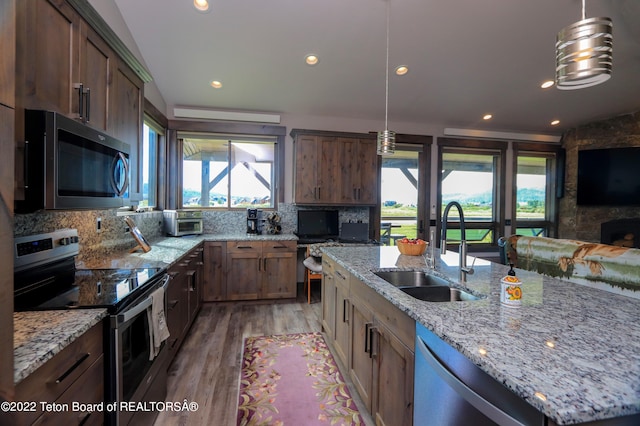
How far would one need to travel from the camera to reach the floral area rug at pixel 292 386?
6.09 feet

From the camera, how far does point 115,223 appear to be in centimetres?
262

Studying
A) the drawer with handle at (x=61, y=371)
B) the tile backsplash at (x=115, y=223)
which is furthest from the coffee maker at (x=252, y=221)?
the drawer with handle at (x=61, y=371)

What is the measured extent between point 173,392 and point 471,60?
452 centimetres

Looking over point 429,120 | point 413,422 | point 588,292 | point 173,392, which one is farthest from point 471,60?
point 173,392

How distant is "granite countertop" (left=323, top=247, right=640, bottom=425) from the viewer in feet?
2.10

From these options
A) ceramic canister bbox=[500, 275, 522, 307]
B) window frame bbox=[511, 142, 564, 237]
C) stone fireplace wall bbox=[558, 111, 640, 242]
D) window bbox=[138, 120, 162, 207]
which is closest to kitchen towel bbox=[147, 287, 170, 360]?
ceramic canister bbox=[500, 275, 522, 307]

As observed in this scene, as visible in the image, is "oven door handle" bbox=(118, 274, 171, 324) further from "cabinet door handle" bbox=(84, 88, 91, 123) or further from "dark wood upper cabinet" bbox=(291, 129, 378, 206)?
"dark wood upper cabinet" bbox=(291, 129, 378, 206)

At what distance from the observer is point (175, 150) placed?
4246 millimetres

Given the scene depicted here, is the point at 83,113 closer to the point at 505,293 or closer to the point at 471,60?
the point at 505,293

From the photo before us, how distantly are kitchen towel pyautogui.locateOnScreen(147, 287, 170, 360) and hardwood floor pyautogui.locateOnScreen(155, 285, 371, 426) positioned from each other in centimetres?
55

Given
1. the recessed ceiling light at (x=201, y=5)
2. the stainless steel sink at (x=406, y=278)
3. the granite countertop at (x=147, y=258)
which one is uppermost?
the recessed ceiling light at (x=201, y=5)

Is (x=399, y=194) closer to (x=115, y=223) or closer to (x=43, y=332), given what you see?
(x=115, y=223)

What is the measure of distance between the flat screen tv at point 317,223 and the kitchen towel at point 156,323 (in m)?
2.82

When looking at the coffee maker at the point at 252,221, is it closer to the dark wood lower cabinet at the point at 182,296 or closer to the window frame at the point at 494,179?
the dark wood lower cabinet at the point at 182,296
